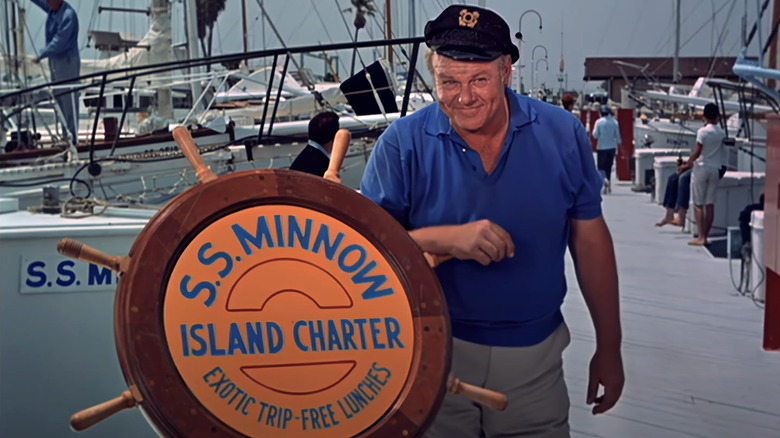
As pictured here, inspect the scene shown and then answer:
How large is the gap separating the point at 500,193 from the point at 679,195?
8.08 meters

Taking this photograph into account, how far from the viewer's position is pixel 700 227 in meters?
8.48

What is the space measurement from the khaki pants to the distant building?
18.1 m

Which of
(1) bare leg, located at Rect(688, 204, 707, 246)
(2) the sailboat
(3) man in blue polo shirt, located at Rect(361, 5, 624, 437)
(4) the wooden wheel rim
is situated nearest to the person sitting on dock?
(1) bare leg, located at Rect(688, 204, 707, 246)

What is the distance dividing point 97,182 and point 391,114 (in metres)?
2.17

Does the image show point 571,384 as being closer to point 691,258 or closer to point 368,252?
point 368,252

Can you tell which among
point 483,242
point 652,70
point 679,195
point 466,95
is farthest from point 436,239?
point 652,70

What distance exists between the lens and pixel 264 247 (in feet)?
5.04

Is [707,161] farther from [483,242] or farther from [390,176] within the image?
[483,242]

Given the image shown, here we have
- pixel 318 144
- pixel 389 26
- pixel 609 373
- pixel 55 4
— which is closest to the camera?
pixel 609 373

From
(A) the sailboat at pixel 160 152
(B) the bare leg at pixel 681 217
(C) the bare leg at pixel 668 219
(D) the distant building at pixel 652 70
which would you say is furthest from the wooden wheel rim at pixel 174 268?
(D) the distant building at pixel 652 70

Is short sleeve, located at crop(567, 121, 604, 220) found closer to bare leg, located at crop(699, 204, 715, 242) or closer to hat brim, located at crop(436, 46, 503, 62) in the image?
hat brim, located at crop(436, 46, 503, 62)

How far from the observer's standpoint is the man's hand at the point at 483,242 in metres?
1.77

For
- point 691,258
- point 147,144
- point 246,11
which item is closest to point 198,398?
point 147,144

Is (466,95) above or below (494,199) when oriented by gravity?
above
